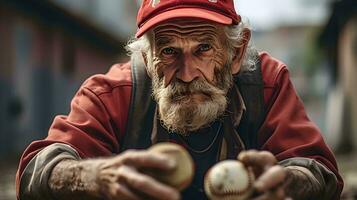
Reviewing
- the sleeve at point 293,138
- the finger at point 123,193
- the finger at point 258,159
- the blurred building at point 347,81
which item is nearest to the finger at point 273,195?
the finger at point 258,159

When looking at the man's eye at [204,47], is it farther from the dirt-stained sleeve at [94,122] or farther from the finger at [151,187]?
the finger at [151,187]

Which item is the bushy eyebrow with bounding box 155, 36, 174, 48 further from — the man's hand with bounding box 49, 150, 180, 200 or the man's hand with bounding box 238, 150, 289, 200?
the man's hand with bounding box 238, 150, 289, 200

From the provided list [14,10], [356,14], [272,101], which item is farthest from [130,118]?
[356,14]

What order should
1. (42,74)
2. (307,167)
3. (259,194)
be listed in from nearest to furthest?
(259,194), (307,167), (42,74)

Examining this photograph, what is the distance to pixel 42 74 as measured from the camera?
62.0ft

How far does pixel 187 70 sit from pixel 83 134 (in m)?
0.58

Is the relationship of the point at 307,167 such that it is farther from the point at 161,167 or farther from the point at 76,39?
the point at 76,39

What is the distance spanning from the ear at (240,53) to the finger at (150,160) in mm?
1343

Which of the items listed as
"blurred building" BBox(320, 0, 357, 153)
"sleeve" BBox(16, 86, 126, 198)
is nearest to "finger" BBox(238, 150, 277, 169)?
"sleeve" BBox(16, 86, 126, 198)

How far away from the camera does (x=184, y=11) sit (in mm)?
3621

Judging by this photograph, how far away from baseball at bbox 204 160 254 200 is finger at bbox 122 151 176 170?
281mm

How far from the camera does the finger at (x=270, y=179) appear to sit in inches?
111

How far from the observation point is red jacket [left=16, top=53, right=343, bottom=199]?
3752 mm

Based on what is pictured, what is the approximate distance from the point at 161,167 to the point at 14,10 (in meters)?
14.8
